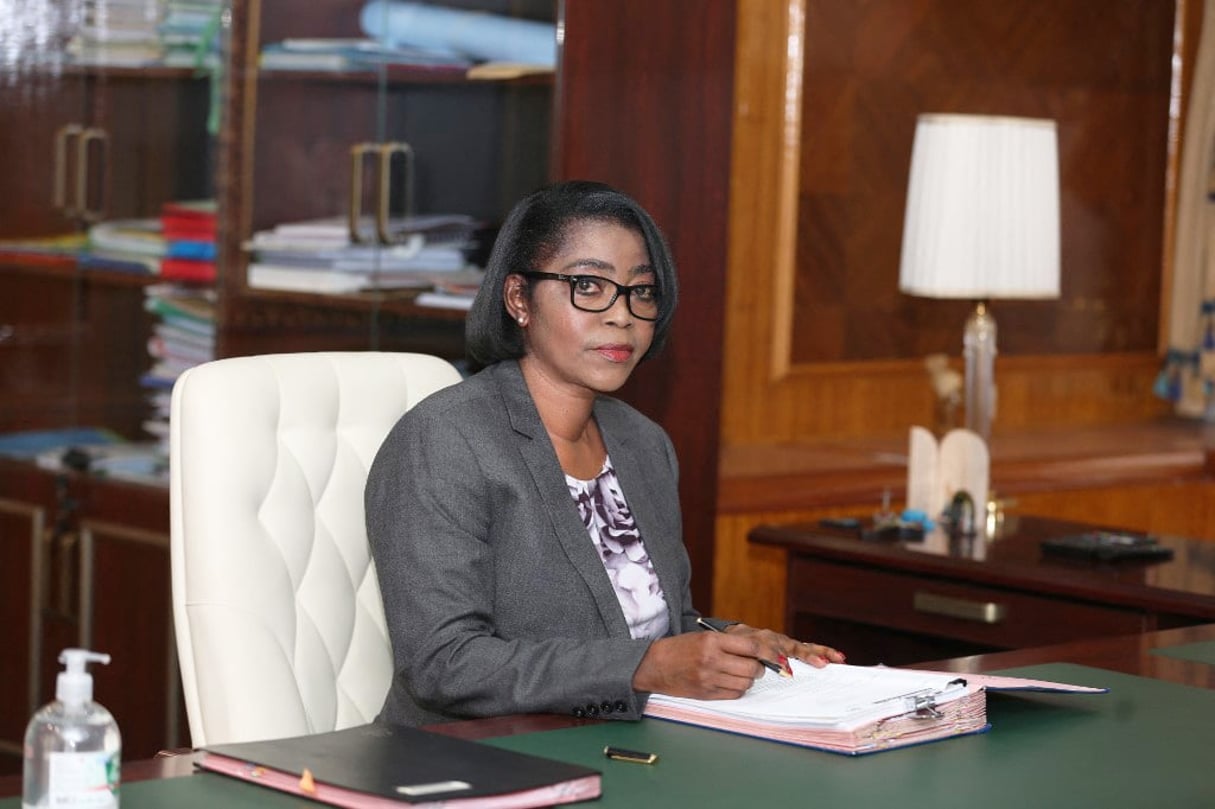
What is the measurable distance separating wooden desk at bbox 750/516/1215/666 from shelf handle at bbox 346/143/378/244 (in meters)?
0.90

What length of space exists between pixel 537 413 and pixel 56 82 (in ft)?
6.00

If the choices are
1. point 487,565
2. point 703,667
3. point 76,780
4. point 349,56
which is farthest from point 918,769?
point 349,56

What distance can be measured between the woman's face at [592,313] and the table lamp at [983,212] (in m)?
1.37

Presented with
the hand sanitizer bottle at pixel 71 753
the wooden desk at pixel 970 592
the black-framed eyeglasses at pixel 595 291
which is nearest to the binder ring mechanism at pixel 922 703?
the black-framed eyeglasses at pixel 595 291

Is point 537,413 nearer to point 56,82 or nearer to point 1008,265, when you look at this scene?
point 1008,265

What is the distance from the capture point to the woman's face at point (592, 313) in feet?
7.54

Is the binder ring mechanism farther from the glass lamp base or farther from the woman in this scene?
the glass lamp base

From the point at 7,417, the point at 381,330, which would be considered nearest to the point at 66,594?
the point at 7,417

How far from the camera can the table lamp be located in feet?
11.6

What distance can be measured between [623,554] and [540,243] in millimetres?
374

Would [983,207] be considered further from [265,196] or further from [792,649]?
[792,649]

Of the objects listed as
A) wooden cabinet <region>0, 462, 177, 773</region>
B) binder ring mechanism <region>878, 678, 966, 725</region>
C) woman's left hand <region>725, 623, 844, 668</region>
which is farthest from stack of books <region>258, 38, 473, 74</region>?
binder ring mechanism <region>878, 678, 966, 725</region>

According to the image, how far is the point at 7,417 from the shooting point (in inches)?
149

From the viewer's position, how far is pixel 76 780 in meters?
1.41
